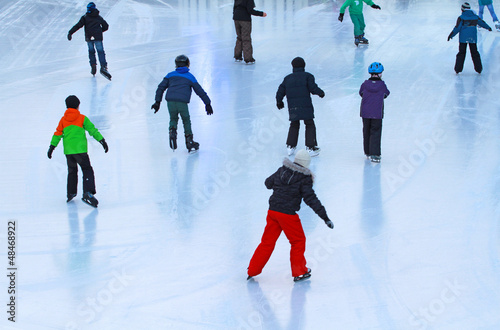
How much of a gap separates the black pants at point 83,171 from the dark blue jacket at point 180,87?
198 centimetres

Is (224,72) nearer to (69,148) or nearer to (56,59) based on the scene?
(56,59)

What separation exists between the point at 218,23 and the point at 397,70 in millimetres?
7076

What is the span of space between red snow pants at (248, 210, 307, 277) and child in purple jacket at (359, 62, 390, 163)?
3.66m

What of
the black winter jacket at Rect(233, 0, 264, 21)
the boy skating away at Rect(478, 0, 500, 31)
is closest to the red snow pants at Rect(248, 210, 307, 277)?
the black winter jacket at Rect(233, 0, 264, 21)

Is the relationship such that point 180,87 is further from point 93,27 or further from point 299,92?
point 93,27

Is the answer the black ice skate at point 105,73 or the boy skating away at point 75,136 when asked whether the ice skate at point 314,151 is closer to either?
the boy skating away at point 75,136

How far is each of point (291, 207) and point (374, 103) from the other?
149 inches

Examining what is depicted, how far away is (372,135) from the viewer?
1023 centimetres

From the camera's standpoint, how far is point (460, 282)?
22.9 ft

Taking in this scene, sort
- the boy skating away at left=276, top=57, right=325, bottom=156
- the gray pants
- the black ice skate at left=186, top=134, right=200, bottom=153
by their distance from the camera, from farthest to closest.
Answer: the gray pants → the black ice skate at left=186, top=134, right=200, bottom=153 → the boy skating away at left=276, top=57, right=325, bottom=156

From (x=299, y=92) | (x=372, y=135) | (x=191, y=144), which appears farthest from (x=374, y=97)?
(x=191, y=144)

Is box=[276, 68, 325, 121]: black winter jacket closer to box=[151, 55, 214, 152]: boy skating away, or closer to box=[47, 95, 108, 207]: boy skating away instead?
box=[151, 55, 214, 152]: boy skating away

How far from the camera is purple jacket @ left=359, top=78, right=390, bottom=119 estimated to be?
1002cm

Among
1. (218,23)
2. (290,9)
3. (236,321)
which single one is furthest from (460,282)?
(290,9)
